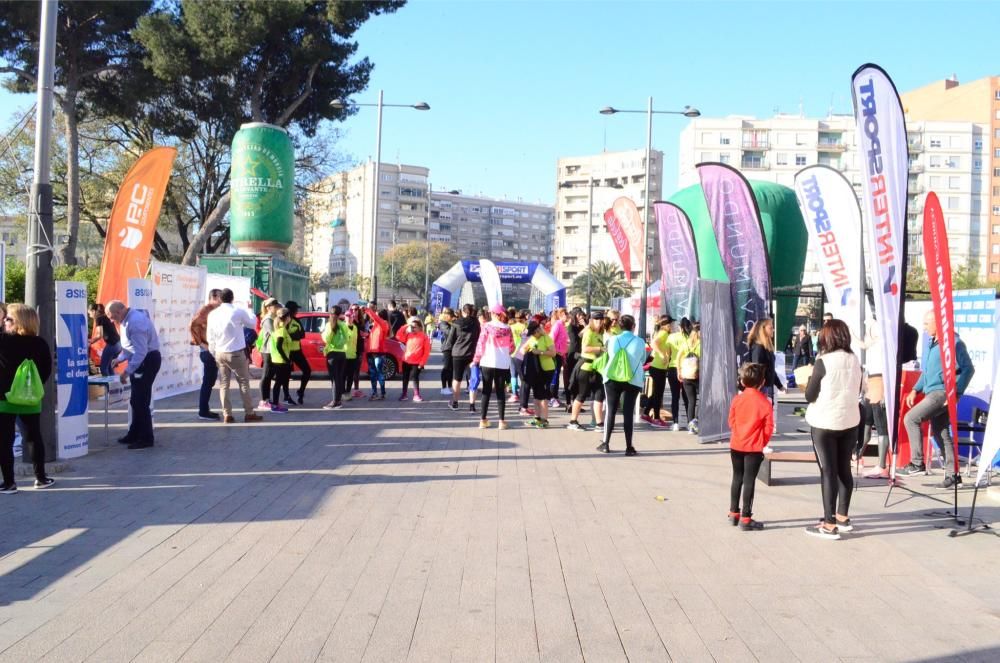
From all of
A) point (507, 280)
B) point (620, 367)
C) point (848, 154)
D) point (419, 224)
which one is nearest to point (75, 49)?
point (507, 280)

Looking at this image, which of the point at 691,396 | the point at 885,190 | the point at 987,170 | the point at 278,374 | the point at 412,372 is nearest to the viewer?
the point at 885,190

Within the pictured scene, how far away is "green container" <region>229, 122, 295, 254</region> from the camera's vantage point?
2528 centimetres

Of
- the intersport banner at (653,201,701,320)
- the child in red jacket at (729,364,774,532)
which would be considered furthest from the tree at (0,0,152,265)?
the child in red jacket at (729,364,774,532)

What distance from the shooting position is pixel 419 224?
12794cm

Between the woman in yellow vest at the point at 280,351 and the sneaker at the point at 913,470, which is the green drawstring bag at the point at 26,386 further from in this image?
the sneaker at the point at 913,470

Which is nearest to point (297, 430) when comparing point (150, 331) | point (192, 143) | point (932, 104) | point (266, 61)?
point (150, 331)

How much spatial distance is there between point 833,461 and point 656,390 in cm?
681

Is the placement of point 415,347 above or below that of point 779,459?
above

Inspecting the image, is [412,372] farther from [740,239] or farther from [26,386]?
[26,386]

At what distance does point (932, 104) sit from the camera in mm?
100875

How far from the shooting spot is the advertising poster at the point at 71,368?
8828 millimetres

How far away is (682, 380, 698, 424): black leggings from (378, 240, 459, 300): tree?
90702mm

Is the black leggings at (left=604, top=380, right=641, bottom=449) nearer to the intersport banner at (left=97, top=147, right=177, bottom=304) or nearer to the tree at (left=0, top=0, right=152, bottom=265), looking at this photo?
the intersport banner at (left=97, top=147, right=177, bottom=304)

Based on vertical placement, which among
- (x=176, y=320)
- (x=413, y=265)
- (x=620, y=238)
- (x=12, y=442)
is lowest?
(x=12, y=442)
